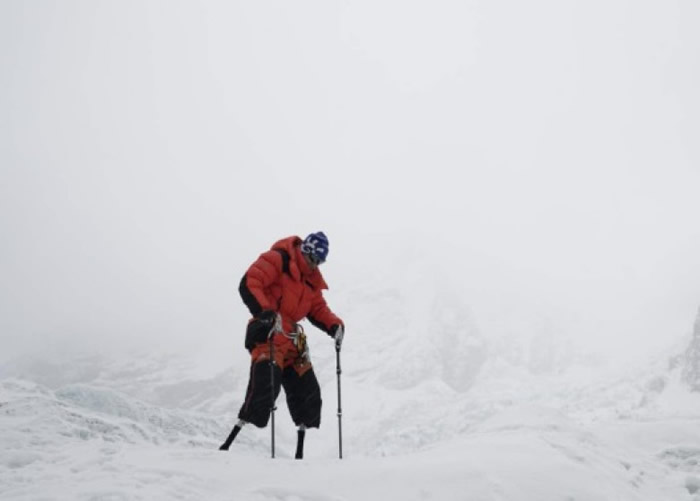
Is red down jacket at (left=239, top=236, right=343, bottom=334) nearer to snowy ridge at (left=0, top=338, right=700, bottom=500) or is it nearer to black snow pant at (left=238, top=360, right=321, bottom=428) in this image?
black snow pant at (left=238, top=360, right=321, bottom=428)

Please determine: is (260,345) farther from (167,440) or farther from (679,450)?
(679,450)

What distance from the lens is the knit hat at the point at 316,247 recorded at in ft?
26.8

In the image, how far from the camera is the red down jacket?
7.60 meters

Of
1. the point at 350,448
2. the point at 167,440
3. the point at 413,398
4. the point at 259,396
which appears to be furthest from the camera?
the point at 413,398

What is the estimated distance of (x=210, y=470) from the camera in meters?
5.46

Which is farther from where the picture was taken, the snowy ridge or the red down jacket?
the red down jacket

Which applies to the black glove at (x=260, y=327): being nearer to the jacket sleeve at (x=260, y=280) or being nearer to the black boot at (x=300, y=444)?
the jacket sleeve at (x=260, y=280)

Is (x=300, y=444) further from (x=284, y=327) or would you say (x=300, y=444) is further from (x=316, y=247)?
(x=316, y=247)

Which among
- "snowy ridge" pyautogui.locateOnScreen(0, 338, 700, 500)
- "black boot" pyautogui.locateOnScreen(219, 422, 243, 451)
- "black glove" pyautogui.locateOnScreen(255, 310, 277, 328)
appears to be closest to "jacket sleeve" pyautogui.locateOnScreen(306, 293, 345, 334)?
"black glove" pyautogui.locateOnScreen(255, 310, 277, 328)

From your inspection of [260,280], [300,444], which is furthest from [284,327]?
[300,444]

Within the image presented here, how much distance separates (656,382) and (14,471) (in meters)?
88.0

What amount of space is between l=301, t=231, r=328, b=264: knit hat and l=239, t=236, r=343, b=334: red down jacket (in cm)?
12

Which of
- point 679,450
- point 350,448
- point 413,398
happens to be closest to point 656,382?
point 350,448

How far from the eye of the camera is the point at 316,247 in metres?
8.20
